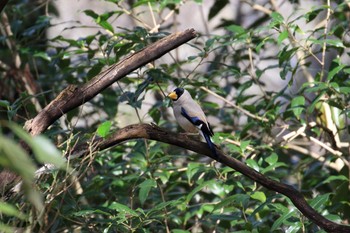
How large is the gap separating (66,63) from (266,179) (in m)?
2.07

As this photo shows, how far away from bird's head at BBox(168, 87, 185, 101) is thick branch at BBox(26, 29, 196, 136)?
868 millimetres

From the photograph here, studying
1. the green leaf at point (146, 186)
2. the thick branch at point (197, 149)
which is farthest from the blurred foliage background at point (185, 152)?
the thick branch at point (197, 149)

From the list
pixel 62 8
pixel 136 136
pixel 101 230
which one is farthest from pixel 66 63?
pixel 62 8

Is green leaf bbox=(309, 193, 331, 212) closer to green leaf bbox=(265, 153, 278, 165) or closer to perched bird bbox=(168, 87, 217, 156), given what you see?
green leaf bbox=(265, 153, 278, 165)

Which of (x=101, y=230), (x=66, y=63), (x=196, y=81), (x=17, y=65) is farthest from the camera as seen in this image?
(x=17, y=65)

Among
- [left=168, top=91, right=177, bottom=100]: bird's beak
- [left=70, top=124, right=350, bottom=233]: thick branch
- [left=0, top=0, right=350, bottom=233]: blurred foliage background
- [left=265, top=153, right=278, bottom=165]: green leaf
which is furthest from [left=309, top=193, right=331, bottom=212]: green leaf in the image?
[left=168, top=91, right=177, bottom=100]: bird's beak

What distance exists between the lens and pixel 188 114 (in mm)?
3480

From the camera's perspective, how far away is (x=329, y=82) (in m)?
3.57

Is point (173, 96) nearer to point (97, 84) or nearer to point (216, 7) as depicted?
point (97, 84)

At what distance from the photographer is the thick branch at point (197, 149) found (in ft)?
8.96

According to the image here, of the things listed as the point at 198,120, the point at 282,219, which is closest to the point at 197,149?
the point at 282,219

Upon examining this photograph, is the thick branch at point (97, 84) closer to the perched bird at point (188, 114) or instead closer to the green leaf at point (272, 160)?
the perched bird at point (188, 114)

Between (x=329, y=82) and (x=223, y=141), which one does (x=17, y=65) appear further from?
(x=329, y=82)

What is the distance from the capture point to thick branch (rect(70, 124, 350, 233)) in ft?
8.96
